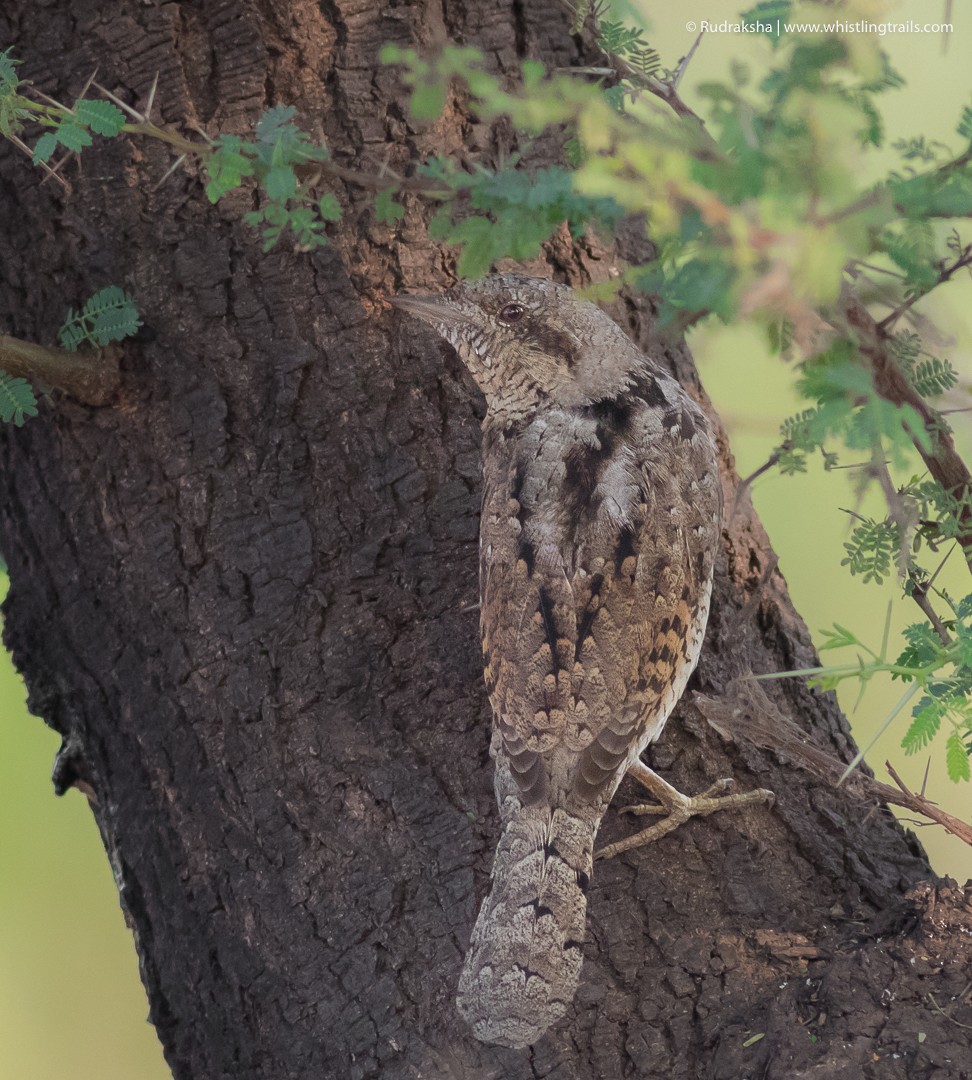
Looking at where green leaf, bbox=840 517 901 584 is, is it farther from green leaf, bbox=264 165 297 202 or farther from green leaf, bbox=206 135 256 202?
green leaf, bbox=206 135 256 202

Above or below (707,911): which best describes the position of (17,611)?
above

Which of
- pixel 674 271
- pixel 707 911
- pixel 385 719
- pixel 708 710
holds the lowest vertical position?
pixel 707 911

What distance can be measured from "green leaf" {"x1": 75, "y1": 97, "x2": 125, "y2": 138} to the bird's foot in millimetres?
2028

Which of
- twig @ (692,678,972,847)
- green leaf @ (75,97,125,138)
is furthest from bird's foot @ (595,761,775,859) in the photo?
green leaf @ (75,97,125,138)

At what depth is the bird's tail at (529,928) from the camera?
2.60 meters

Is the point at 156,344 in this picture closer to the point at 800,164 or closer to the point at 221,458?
the point at 221,458

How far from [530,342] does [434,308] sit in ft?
0.95

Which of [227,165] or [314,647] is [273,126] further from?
[314,647]

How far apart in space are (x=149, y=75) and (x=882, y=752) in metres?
6.21

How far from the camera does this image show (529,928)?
2.64 meters

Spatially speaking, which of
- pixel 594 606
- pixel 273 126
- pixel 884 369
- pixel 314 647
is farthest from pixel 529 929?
pixel 273 126

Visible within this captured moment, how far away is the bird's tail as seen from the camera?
8.52 feet

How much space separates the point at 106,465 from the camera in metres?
3.20

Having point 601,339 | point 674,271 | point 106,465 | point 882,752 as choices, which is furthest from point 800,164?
point 882,752
